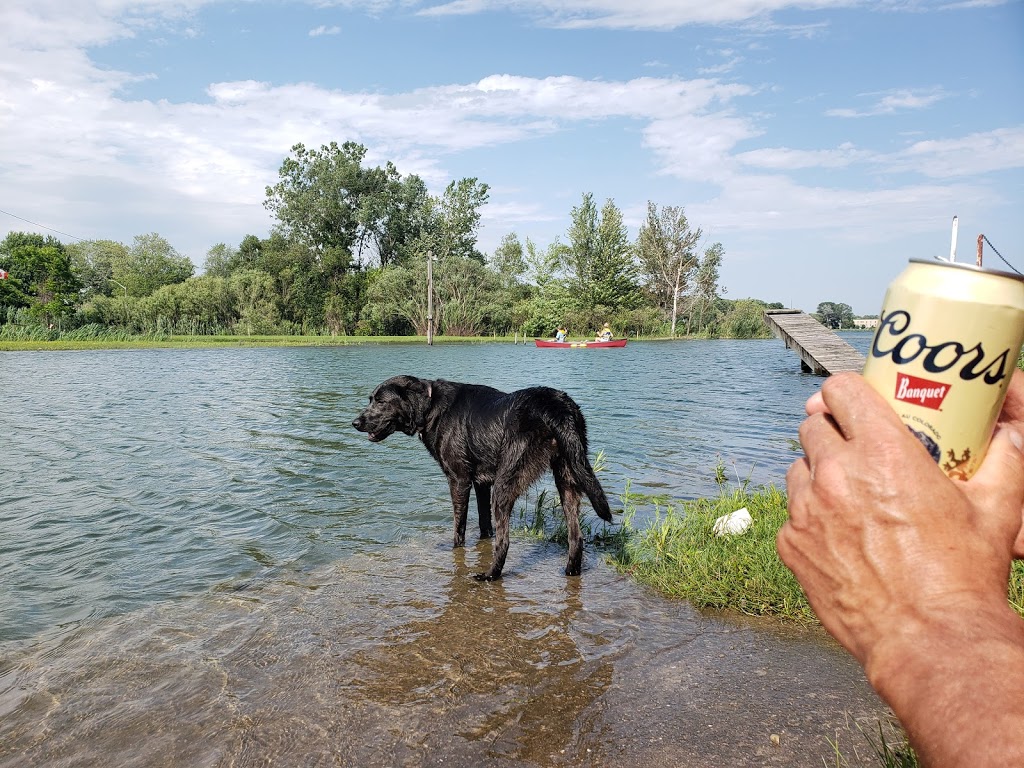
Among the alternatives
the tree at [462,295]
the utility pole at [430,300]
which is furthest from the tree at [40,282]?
the tree at [462,295]

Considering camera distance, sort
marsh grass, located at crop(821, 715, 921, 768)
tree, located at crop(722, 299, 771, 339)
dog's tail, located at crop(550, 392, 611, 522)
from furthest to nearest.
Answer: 1. tree, located at crop(722, 299, 771, 339)
2. dog's tail, located at crop(550, 392, 611, 522)
3. marsh grass, located at crop(821, 715, 921, 768)

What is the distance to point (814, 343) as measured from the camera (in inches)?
965

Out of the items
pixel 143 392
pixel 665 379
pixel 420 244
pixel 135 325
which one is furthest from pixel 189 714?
pixel 420 244

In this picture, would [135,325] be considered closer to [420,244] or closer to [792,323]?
[420,244]

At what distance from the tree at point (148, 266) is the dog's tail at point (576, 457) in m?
98.6

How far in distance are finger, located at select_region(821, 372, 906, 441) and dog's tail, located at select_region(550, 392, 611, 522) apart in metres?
4.70

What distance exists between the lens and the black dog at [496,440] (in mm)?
6262

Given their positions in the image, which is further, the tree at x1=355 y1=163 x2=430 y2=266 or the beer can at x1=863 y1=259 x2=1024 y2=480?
the tree at x1=355 y1=163 x2=430 y2=266

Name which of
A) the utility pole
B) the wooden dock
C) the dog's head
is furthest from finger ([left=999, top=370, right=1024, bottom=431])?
the utility pole

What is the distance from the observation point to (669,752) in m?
3.63

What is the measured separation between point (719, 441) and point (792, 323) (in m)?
16.2

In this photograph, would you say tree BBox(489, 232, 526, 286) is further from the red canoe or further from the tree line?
the red canoe

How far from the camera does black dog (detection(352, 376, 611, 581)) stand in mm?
6262

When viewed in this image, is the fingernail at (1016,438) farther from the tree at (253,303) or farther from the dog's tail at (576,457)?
the tree at (253,303)
